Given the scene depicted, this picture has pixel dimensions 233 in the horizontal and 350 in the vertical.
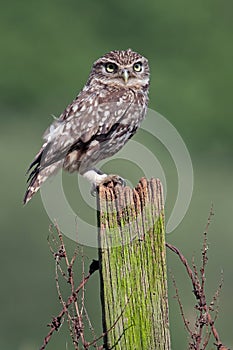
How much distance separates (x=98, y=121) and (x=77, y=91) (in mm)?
9486

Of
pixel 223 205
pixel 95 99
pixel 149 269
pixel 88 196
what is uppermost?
pixel 223 205

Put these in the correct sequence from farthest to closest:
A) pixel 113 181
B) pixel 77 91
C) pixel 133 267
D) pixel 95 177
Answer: pixel 77 91, pixel 95 177, pixel 113 181, pixel 133 267

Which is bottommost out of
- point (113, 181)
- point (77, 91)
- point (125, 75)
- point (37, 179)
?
point (113, 181)

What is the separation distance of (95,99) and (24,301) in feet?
13.1

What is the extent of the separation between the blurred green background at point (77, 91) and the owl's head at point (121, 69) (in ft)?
6.66

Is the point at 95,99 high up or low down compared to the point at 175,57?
down

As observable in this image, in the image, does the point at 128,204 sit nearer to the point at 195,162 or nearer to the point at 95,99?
the point at 95,99

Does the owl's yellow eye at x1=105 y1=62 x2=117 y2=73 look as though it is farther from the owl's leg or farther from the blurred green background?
the blurred green background

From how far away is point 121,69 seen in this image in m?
7.48

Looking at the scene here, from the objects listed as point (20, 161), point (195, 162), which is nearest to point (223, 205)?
point (195, 162)

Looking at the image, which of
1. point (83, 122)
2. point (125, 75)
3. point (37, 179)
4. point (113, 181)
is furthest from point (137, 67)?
point (113, 181)

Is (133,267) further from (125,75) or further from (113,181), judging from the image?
(125,75)

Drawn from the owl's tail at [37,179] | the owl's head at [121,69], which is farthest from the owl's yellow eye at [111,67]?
the owl's tail at [37,179]

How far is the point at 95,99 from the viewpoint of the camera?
24.2ft
